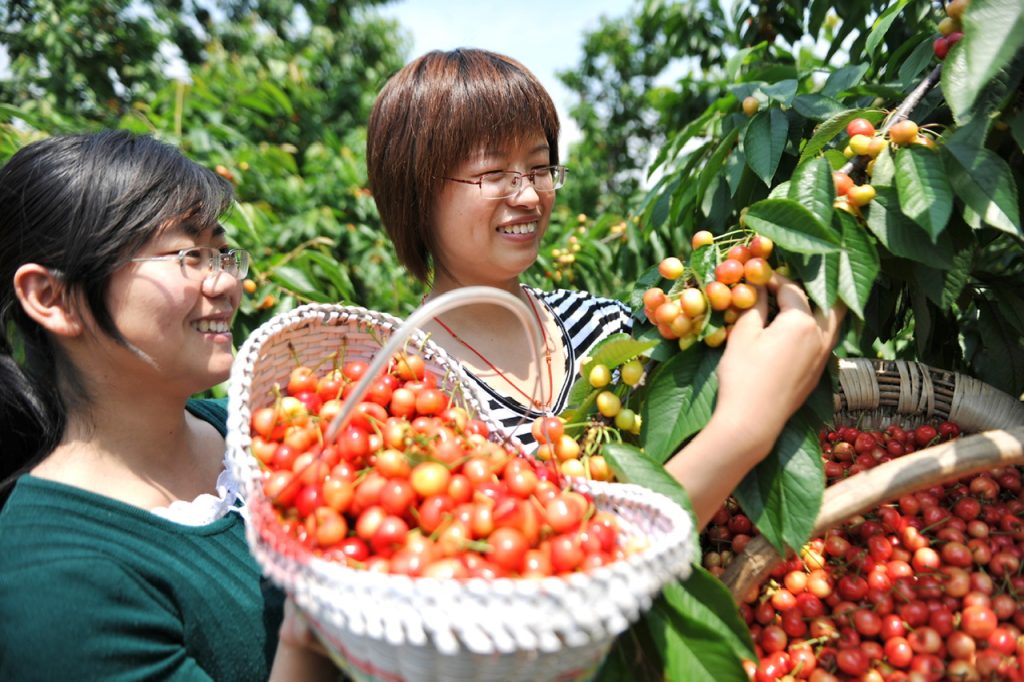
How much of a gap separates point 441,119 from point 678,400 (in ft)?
2.62

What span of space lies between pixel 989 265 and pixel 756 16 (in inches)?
49.8

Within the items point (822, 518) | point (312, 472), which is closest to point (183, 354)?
point (312, 472)

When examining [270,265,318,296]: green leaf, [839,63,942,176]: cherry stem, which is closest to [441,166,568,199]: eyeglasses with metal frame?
[839,63,942,176]: cherry stem

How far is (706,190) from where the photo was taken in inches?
66.4

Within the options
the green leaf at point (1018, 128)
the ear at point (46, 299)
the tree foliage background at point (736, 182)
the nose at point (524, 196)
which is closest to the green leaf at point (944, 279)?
the tree foliage background at point (736, 182)

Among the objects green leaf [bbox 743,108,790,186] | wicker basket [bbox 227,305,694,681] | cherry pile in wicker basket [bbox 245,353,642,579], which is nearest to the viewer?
wicker basket [bbox 227,305,694,681]

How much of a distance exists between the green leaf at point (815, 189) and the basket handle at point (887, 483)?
0.37 metres

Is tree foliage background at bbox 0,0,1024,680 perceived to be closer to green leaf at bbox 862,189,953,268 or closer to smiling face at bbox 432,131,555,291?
green leaf at bbox 862,189,953,268

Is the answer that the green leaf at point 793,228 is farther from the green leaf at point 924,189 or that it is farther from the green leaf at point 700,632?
the green leaf at point 700,632

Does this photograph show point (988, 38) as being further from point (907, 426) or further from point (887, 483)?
point (907, 426)

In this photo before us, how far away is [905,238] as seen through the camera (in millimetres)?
1030

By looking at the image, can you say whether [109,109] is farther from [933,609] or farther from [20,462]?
[933,609]

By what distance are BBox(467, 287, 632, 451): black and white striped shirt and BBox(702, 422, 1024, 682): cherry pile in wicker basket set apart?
0.47 m

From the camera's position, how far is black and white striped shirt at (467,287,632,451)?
1.49 metres
